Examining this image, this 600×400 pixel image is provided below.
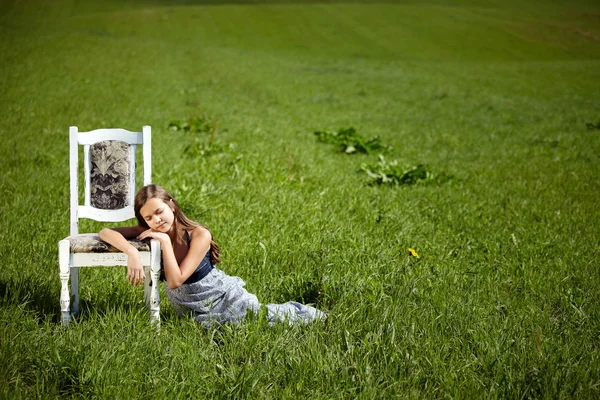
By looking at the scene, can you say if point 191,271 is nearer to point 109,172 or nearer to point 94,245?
point 94,245

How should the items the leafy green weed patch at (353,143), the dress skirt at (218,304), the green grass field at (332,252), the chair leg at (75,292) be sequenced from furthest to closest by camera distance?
the leafy green weed patch at (353,143), the chair leg at (75,292), the dress skirt at (218,304), the green grass field at (332,252)

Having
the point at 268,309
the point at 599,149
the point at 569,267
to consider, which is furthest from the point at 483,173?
the point at 268,309

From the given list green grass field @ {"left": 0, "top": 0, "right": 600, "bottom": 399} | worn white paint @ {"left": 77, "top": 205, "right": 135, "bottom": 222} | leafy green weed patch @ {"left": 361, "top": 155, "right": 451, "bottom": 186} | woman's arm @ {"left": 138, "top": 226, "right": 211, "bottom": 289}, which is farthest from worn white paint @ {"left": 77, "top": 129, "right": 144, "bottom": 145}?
leafy green weed patch @ {"left": 361, "top": 155, "right": 451, "bottom": 186}

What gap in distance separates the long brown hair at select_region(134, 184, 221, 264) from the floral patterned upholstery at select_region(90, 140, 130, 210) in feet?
1.42

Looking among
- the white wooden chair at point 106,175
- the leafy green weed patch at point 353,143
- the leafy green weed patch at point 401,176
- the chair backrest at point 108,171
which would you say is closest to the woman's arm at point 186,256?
the white wooden chair at point 106,175

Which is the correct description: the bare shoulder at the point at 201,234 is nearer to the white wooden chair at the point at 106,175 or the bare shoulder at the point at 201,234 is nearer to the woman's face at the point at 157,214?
the woman's face at the point at 157,214

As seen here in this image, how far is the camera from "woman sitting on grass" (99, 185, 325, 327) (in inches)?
130

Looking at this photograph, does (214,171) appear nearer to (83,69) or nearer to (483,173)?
(483,173)

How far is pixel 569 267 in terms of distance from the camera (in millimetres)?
4727

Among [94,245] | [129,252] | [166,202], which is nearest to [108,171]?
[166,202]

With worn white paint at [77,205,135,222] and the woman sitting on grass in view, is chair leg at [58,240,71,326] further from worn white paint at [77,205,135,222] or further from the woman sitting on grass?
worn white paint at [77,205,135,222]

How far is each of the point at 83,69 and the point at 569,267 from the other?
20310 mm

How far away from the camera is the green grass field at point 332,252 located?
2.84 metres

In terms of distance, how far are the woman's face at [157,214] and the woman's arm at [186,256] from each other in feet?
0.20
